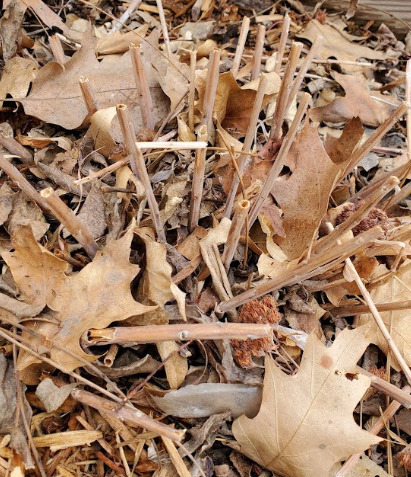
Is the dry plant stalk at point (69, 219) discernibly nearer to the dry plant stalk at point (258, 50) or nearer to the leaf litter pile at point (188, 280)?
the leaf litter pile at point (188, 280)

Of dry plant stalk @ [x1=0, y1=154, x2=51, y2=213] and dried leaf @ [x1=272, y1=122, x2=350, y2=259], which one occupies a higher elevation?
dry plant stalk @ [x1=0, y1=154, x2=51, y2=213]

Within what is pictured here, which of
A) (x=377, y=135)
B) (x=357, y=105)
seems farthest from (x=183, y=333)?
(x=357, y=105)

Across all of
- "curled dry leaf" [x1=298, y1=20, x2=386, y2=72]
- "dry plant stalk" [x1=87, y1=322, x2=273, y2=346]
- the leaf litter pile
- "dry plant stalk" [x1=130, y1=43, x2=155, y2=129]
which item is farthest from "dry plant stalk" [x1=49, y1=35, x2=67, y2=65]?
"curled dry leaf" [x1=298, y1=20, x2=386, y2=72]

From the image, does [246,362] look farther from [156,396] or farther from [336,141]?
[336,141]

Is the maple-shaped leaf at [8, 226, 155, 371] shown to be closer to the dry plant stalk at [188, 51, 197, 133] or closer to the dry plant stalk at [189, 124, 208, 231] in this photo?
the dry plant stalk at [189, 124, 208, 231]

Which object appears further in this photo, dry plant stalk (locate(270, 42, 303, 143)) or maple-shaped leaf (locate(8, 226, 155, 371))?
dry plant stalk (locate(270, 42, 303, 143))

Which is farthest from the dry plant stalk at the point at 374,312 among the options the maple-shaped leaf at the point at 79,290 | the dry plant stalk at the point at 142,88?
the dry plant stalk at the point at 142,88
